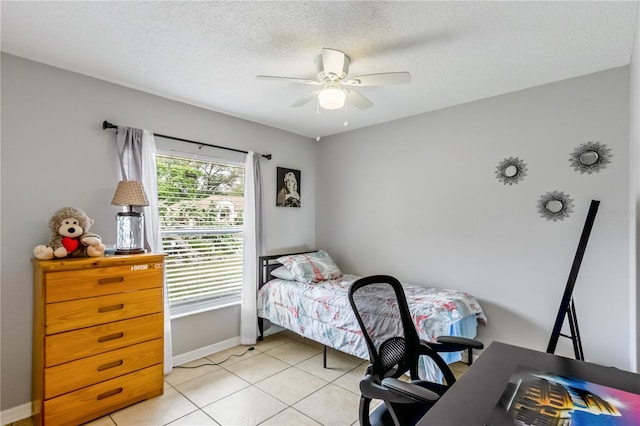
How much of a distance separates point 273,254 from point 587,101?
3367 mm

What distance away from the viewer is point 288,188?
13.7 feet

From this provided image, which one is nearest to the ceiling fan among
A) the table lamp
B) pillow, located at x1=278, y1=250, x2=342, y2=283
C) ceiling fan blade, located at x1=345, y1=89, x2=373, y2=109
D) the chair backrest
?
ceiling fan blade, located at x1=345, y1=89, x2=373, y2=109

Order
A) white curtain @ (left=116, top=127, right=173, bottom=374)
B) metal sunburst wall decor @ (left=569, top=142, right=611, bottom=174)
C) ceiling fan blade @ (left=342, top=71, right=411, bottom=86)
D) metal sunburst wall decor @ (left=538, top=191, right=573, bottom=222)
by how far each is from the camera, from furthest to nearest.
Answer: white curtain @ (left=116, top=127, right=173, bottom=374), metal sunburst wall decor @ (left=538, top=191, right=573, bottom=222), metal sunburst wall decor @ (left=569, top=142, right=611, bottom=174), ceiling fan blade @ (left=342, top=71, right=411, bottom=86)

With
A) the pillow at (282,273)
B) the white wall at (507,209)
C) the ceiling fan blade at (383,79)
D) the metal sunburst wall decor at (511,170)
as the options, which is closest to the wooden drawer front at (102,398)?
the pillow at (282,273)

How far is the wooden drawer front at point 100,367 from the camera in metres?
2.07

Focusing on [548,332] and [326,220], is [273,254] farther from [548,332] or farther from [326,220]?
[548,332]

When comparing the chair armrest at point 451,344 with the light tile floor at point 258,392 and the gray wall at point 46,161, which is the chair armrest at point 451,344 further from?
the gray wall at point 46,161

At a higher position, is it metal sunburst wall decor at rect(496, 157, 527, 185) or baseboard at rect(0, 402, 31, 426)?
metal sunburst wall decor at rect(496, 157, 527, 185)

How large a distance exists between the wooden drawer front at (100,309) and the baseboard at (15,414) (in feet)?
2.61

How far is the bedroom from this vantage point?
2.31 metres

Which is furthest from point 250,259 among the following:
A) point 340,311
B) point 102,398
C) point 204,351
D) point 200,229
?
point 102,398

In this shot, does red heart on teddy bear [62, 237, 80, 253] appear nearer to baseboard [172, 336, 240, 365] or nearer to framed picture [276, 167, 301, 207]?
baseboard [172, 336, 240, 365]

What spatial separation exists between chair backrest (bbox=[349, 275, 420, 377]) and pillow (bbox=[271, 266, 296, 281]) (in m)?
1.87

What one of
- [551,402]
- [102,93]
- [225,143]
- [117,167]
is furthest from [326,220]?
[551,402]
